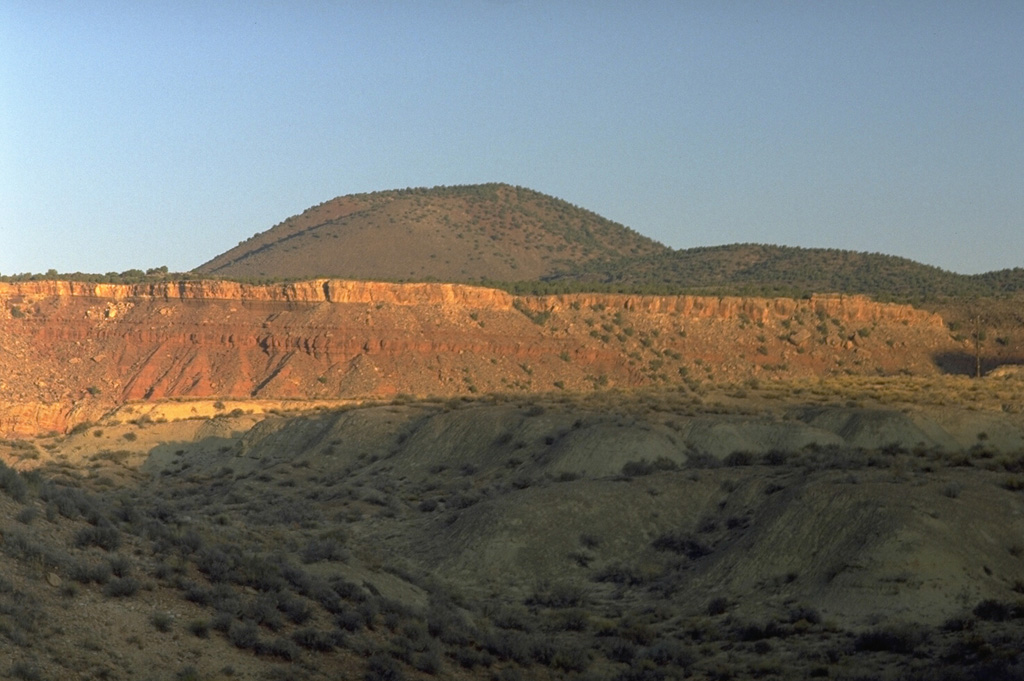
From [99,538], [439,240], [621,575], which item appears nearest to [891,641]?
[621,575]

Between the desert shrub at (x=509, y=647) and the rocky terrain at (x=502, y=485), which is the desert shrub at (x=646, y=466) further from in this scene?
the desert shrub at (x=509, y=647)

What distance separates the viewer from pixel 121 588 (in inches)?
652

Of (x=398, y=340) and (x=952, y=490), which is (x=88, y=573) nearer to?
(x=952, y=490)

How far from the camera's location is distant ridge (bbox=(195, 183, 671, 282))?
5226 inches

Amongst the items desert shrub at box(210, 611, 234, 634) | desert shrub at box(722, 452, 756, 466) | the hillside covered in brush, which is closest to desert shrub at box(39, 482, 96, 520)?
desert shrub at box(210, 611, 234, 634)

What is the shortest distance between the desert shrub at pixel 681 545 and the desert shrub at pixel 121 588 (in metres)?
13.3

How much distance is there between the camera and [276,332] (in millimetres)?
76438

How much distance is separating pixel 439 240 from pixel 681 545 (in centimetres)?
11385

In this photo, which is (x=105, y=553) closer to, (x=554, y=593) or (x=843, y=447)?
(x=554, y=593)

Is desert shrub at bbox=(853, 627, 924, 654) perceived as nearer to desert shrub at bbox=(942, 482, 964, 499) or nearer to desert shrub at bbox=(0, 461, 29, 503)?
desert shrub at bbox=(942, 482, 964, 499)

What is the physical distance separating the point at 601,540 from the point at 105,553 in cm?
1283

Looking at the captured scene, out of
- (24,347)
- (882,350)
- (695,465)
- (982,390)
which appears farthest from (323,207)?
(695,465)

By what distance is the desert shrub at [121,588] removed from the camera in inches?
647

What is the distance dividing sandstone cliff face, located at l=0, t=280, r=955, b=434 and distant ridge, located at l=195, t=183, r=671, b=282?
42.6m
